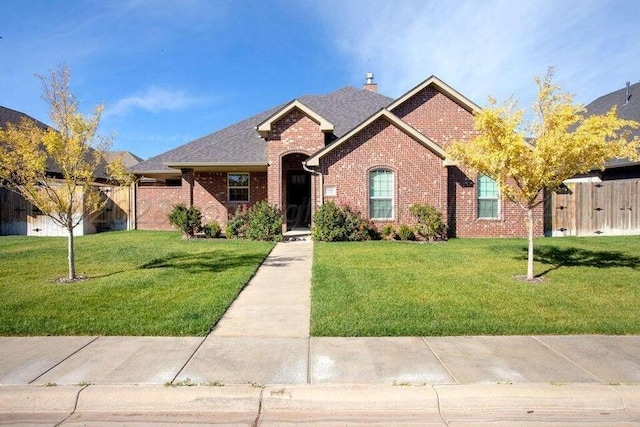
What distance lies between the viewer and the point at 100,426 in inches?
134

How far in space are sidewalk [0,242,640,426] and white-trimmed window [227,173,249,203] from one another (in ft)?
44.1

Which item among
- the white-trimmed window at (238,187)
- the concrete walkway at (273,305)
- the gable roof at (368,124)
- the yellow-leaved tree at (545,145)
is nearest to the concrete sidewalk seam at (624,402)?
the concrete walkway at (273,305)

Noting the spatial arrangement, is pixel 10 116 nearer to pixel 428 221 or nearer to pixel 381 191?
pixel 381 191

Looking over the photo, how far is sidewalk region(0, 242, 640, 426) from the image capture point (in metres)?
3.60

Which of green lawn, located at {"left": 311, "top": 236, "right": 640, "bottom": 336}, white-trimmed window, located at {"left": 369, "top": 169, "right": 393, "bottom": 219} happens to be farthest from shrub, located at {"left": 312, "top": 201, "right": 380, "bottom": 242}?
green lawn, located at {"left": 311, "top": 236, "right": 640, "bottom": 336}

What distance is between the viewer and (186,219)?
50.2 ft

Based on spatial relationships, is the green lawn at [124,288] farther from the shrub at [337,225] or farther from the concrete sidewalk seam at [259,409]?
the shrub at [337,225]

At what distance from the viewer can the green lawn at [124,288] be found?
5453 millimetres

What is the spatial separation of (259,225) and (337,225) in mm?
2924

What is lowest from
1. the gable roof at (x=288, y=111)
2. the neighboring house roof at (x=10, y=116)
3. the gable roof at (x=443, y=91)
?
the gable roof at (x=288, y=111)

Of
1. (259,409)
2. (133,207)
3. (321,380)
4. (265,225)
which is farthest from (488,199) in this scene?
(133,207)

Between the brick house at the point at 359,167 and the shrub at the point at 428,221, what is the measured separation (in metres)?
0.47

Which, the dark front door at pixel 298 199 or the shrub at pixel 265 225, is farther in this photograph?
the dark front door at pixel 298 199

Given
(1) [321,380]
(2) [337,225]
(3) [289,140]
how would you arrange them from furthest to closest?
(3) [289,140]
(2) [337,225]
(1) [321,380]
